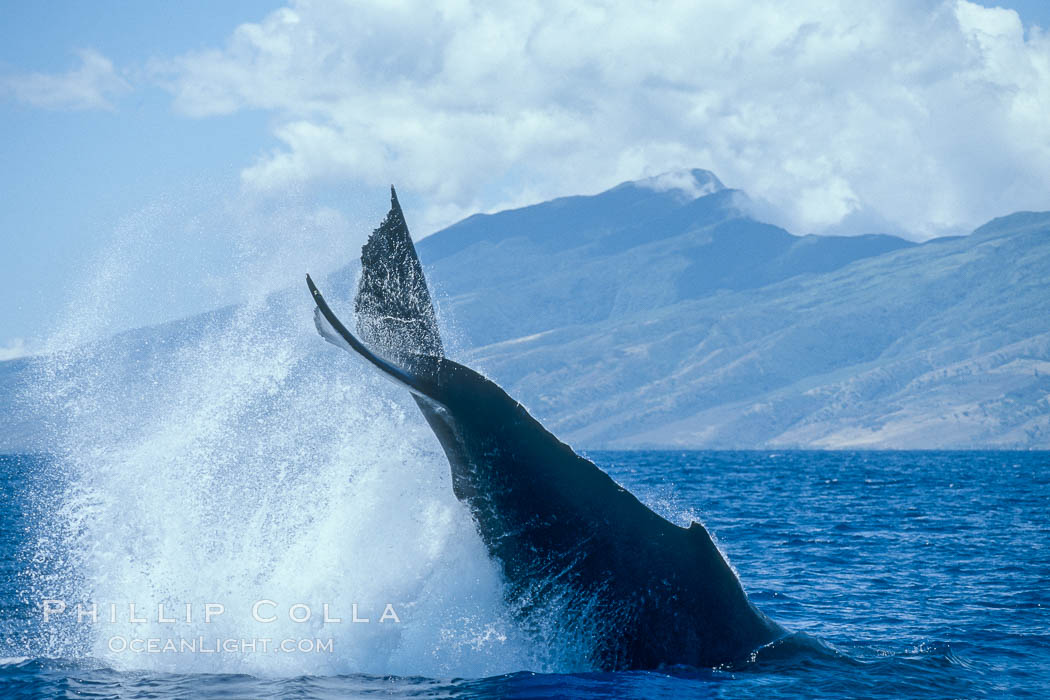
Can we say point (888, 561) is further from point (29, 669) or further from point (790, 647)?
point (29, 669)

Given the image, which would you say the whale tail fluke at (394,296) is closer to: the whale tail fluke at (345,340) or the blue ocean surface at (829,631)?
the whale tail fluke at (345,340)

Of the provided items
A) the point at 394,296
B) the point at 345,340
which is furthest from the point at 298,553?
the point at 345,340

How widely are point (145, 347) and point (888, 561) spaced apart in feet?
621

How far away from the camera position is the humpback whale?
6.62m

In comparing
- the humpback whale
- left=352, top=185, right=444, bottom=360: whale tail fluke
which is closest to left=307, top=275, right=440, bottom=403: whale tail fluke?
the humpback whale

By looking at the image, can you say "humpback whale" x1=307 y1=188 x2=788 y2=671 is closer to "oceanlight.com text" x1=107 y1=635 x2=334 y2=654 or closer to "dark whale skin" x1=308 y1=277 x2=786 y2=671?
"dark whale skin" x1=308 y1=277 x2=786 y2=671

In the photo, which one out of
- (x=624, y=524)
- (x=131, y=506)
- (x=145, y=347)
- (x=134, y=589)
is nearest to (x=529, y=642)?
(x=624, y=524)

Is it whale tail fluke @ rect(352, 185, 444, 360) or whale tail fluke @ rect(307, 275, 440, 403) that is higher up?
whale tail fluke @ rect(352, 185, 444, 360)

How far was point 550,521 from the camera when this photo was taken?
23.8 ft

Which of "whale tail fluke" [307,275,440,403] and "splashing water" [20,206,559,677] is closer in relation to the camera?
"whale tail fluke" [307,275,440,403]

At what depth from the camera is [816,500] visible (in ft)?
122

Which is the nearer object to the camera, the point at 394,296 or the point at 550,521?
the point at 394,296

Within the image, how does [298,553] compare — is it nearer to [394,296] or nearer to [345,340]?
[394,296]

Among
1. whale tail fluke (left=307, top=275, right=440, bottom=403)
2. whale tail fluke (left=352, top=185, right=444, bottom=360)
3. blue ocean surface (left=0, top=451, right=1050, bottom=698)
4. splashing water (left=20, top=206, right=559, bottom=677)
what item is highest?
whale tail fluke (left=352, top=185, right=444, bottom=360)
